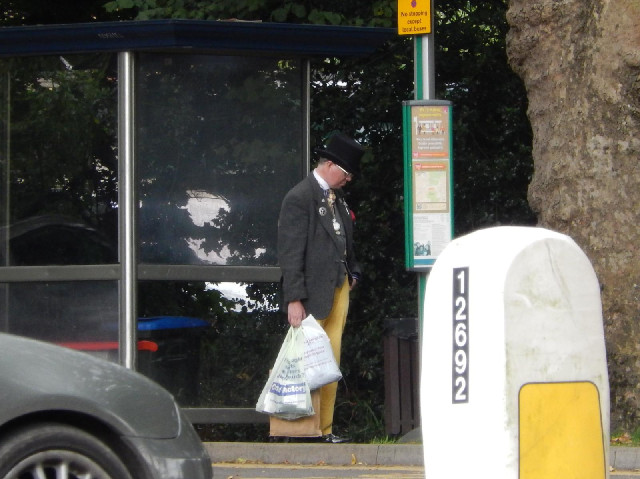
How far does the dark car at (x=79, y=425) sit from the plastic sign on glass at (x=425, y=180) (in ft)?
11.8

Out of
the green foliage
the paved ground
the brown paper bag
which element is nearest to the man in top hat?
the brown paper bag

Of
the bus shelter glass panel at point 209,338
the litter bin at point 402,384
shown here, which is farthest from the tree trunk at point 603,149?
A: the bus shelter glass panel at point 209,338

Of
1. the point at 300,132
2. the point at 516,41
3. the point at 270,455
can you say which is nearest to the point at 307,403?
the point at 270,455

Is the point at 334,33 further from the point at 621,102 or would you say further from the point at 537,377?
the point at 537,377

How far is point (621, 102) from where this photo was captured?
8.13m

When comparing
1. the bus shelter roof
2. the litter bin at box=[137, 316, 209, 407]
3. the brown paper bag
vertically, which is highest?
the bus shelter roof

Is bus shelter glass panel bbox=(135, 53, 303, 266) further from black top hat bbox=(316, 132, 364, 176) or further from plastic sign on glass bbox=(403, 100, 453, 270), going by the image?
plastic sign on glass bbox=(403, 100, 453, 270)

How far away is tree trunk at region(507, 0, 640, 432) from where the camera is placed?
26.7 feet

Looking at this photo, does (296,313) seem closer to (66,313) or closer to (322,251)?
(322,251)

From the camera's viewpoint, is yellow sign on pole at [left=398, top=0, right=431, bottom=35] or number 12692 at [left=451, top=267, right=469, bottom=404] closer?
number 12692 at [left=451, top=267, right=469, bottom=404]

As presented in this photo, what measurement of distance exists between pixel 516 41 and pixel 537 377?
5.36 metres

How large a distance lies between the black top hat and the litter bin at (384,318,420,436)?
1732 millimetres

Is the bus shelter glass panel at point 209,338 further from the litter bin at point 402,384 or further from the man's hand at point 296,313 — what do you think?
the man's hand at point 296,313

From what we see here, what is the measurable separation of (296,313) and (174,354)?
160cm
